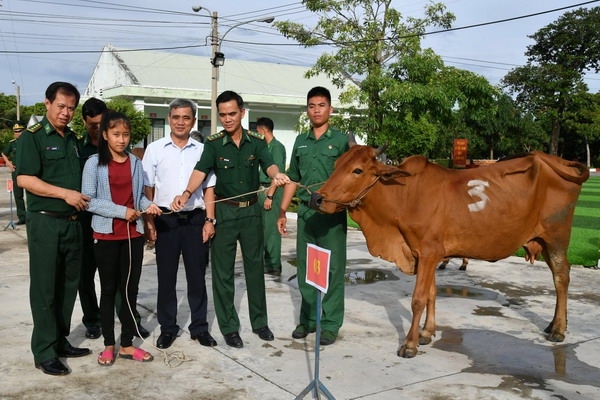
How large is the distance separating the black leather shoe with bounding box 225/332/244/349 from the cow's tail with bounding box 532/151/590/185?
309cm

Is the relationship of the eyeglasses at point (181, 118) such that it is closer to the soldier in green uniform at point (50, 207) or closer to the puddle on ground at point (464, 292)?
the soldier in green uniform at point (50, 207)

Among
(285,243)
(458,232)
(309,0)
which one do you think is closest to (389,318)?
(458,232)

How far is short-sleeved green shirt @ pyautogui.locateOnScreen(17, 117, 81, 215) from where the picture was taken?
14.1 feet

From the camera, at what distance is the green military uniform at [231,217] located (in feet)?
16.7

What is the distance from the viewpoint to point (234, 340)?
5.09m

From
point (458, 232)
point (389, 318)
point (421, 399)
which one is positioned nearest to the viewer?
point (421, 399)

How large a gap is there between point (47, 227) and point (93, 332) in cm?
135

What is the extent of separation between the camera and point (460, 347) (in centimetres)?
519

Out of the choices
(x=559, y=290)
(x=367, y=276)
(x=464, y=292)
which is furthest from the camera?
(x=367, y=276)

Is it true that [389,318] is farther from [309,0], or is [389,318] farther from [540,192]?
[309,0]

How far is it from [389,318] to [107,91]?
27.0m

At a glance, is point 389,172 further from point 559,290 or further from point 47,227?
point 47,227

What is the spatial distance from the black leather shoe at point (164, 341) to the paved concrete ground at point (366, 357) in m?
0.07

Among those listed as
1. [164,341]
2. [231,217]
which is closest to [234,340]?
[164,341]
